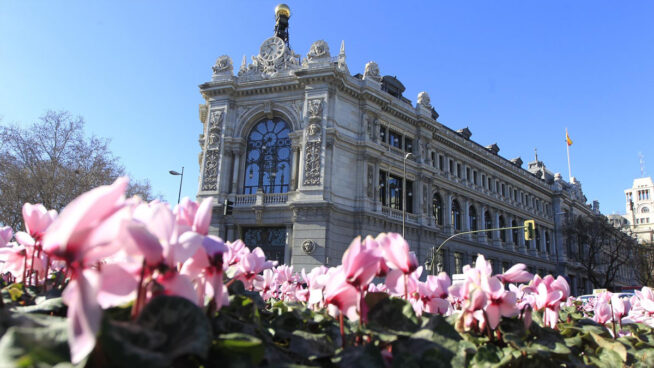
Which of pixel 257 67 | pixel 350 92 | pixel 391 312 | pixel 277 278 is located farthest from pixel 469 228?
pixel 391 312

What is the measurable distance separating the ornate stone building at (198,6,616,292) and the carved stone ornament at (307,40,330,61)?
0.07m

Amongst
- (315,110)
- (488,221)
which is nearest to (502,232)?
(488,221)

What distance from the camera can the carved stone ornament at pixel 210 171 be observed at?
28.2 meters

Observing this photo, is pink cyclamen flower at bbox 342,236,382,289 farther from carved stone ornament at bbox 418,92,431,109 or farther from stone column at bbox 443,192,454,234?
stone column at bbox 443,192,454,234

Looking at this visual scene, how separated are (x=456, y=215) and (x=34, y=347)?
125 ft

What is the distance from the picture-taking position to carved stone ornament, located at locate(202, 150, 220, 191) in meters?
28.2

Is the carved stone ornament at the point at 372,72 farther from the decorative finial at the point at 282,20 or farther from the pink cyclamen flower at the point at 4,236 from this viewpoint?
the pink cyclamen flower at the point at 4,236

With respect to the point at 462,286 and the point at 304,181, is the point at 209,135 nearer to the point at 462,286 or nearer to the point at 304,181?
the point at 304,181

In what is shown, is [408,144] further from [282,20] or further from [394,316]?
[394,316]

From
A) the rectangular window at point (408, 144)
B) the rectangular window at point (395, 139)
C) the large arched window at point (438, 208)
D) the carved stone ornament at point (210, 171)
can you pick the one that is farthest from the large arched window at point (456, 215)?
the carved stone ornament at point (210, 171)

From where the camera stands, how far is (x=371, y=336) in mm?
1564

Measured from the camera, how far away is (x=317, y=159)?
26.3 metres

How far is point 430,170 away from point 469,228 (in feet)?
29.6

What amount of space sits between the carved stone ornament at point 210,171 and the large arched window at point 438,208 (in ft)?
58.3
